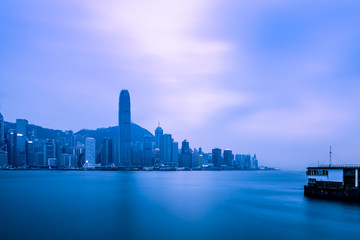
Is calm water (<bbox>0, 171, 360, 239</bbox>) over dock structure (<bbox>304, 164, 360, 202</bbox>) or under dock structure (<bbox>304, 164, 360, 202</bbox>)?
under

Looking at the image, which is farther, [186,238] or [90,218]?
[90,218]

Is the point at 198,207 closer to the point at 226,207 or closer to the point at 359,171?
the point at 226,207

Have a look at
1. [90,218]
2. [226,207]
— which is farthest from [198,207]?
[90,218]

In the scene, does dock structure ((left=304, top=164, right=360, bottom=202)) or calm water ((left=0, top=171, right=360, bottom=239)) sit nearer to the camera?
calm water ((left=0, top=171, right=360, bottom=239))

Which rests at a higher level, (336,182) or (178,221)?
(336,182)

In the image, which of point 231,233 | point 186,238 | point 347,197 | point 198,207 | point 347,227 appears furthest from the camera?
point 198,207

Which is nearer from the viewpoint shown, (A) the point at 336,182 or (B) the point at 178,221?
(B) the point at 178,221

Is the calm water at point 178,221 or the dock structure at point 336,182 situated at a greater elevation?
the dock structure at point 336,182

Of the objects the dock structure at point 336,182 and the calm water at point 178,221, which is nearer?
the calm water at point 178,221
